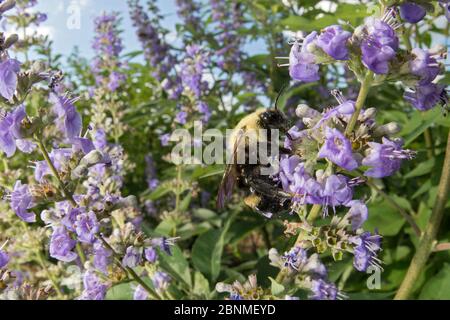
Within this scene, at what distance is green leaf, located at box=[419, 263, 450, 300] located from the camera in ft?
10.0

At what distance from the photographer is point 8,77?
181 cm

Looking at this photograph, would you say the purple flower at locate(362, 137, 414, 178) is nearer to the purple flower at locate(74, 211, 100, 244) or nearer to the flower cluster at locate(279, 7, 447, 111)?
the flower cluster at locate(279, 7, 447, 111)

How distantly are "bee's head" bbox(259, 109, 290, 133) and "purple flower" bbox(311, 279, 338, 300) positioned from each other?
2.36 ft

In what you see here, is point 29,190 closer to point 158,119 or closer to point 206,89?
point 206,89

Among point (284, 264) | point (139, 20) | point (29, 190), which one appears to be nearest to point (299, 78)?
point (284, 264)

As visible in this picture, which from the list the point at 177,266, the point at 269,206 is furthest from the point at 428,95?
the point at 177,266

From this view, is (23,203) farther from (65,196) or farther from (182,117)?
(182,117)

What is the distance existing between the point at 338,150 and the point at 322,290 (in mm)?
890

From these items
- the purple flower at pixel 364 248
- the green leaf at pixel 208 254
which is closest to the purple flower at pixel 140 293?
the green leaf at pixel 208 254

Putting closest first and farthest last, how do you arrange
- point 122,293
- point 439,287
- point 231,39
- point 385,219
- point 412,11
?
1. point 412,11
2. point 439,287
3. point 122,293
4. point 385,219
5. point 231,39

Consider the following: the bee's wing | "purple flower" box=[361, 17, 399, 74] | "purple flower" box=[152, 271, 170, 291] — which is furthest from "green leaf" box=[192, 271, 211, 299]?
"purple flower" box=[361, 17, 399, 74]

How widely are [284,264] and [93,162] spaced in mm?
876
